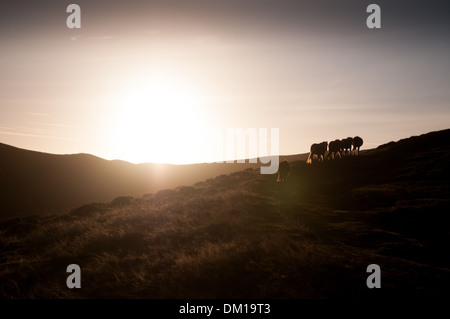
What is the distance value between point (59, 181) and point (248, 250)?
209ft

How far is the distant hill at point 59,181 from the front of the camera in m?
47.7

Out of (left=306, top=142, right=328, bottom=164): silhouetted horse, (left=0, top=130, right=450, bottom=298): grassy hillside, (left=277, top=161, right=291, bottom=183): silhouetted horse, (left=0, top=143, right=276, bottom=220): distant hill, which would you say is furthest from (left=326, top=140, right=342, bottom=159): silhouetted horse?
(left=0, top=143, right=276, bottom=220): distant hill

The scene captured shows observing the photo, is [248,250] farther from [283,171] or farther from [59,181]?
[59,181]

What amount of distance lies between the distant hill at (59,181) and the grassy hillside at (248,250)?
2895 centimetres

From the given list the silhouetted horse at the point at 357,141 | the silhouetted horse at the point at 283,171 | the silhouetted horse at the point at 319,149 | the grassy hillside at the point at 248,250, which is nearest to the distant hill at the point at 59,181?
the silhouetted horse at the point at 283,171

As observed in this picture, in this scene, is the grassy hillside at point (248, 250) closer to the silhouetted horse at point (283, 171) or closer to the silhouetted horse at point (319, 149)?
the silhouetted horse at point (283, 171)

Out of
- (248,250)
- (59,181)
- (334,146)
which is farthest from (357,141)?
(59,181)

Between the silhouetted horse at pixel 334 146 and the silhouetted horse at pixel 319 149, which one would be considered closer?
the silhouetted horse at pixel 319 149

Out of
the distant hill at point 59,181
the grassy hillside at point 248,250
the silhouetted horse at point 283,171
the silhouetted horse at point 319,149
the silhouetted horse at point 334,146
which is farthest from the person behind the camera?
the distant hill at point 59,181

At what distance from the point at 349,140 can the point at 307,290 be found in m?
34.6

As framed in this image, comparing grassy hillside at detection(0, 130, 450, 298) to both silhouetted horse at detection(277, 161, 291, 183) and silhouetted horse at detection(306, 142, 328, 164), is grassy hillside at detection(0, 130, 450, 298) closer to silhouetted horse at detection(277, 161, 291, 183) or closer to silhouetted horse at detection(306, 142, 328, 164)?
silhouetted horse at detection(277, 161, 291, 183)

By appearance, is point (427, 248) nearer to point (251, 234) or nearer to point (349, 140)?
point (251, 234)

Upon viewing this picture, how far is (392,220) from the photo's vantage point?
15.1m
